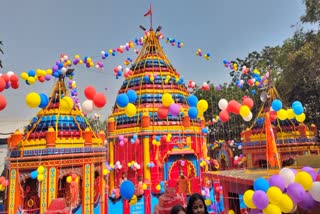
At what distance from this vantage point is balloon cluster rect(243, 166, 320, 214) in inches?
173

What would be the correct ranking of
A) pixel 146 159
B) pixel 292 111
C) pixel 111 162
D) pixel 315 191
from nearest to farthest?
pixel 315 191 < pixel 292 111 < pixel 146 159 < pixel 111 162

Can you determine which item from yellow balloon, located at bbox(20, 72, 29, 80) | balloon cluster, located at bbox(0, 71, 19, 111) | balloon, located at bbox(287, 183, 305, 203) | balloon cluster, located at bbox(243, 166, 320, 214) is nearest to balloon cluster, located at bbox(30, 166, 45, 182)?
yellow balloon, located at bbox(20, 72, 29, 80)

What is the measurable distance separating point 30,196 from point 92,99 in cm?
697

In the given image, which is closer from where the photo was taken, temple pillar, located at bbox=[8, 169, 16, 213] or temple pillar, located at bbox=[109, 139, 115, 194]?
temple pillar, located at bbox=[8, 169, 16, 213]

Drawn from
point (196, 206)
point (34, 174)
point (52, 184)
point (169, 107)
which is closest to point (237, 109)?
point (169, 107)

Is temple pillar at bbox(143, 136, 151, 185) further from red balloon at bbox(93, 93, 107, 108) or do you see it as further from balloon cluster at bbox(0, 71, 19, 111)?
balloon cluster at bbox(0, 71, 19, 111)

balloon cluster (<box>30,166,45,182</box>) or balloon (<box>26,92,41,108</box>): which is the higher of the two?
balloon (<box>26,92,41,108</box>)

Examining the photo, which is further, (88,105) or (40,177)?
(40,177)

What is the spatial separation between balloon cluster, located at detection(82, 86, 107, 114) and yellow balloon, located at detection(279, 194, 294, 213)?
160 inches

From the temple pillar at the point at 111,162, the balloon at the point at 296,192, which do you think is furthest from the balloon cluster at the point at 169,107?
the temple pillar at the point at 111,162

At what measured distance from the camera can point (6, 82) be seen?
6148 millimetres

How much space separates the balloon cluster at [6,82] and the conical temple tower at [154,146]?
7.98 meters

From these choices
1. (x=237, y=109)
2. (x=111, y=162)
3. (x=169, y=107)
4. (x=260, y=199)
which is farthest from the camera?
(x=111, y=162)

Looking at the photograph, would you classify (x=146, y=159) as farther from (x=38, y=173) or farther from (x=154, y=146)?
(x=38, y=173)
